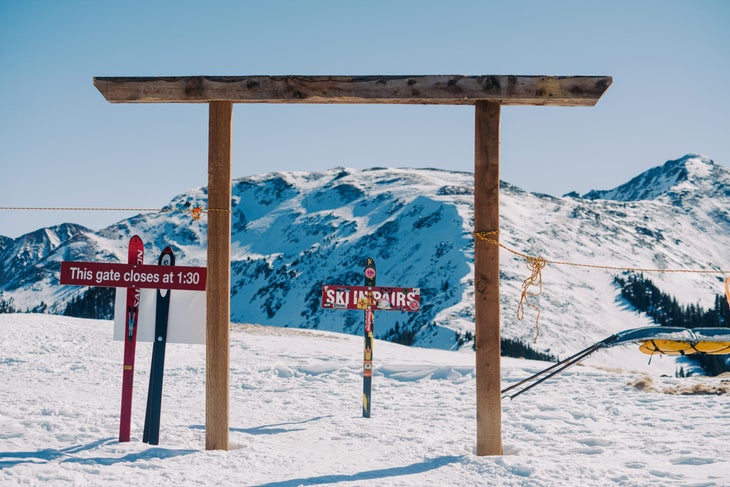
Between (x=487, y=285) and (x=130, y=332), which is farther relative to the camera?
(x=130, y=332)

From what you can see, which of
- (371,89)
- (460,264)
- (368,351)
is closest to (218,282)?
(371,89)

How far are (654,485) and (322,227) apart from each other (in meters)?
191

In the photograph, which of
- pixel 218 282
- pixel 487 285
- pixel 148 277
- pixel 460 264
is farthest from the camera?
pixel 460 264

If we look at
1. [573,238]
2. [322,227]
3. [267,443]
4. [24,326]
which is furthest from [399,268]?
[267,443]

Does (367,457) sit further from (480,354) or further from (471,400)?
(471,400)

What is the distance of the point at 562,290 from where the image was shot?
375 ft

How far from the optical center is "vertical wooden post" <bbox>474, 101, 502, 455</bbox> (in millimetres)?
7309

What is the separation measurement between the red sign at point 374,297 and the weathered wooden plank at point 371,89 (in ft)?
12.6

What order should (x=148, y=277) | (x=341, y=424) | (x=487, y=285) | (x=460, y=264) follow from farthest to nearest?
(x=460, y=264), (x=341, y=424), (x=148, y=277), (x=487, y=285)

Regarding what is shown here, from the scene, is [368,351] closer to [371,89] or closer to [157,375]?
[157,375]

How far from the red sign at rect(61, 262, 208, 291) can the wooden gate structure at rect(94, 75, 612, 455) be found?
222 mm

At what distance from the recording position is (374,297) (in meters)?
10.5

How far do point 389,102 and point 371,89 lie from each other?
0.26 m

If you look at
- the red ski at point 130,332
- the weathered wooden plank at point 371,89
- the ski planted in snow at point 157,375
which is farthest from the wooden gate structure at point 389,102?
the red ski at point 130,332
